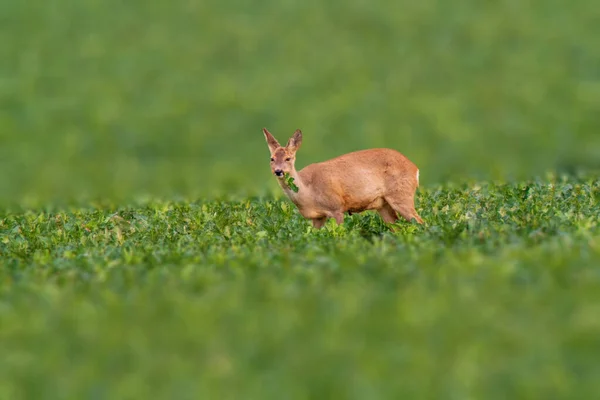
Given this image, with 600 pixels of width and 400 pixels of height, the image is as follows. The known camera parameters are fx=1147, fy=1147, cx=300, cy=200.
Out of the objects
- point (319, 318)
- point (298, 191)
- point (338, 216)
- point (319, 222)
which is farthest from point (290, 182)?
point (319, 318)

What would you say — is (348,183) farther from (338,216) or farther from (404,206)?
(404,206)

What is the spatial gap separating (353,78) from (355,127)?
149 inches

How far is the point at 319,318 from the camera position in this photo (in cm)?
762

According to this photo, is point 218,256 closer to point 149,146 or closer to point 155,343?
point 155,343

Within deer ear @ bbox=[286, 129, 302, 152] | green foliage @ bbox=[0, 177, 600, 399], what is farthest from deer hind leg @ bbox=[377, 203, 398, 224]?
green foliage @ bbox=[0, 177, 600, 399]

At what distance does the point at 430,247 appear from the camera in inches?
399

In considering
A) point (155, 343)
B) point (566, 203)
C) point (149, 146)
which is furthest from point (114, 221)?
point (149, 146)

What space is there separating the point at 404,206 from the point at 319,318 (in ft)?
21.0

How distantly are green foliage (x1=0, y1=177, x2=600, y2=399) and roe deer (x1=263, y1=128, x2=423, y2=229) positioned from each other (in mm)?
1992

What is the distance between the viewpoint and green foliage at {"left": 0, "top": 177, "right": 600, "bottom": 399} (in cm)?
662

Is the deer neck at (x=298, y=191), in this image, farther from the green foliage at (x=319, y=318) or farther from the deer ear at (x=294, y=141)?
the green foliage at (x=319, y=318)

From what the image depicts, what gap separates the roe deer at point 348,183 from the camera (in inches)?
537

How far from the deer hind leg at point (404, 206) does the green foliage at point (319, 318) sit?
2.16m

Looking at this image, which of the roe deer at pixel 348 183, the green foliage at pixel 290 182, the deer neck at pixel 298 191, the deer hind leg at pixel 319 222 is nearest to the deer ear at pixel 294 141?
the roe deer at pixel 348 183
